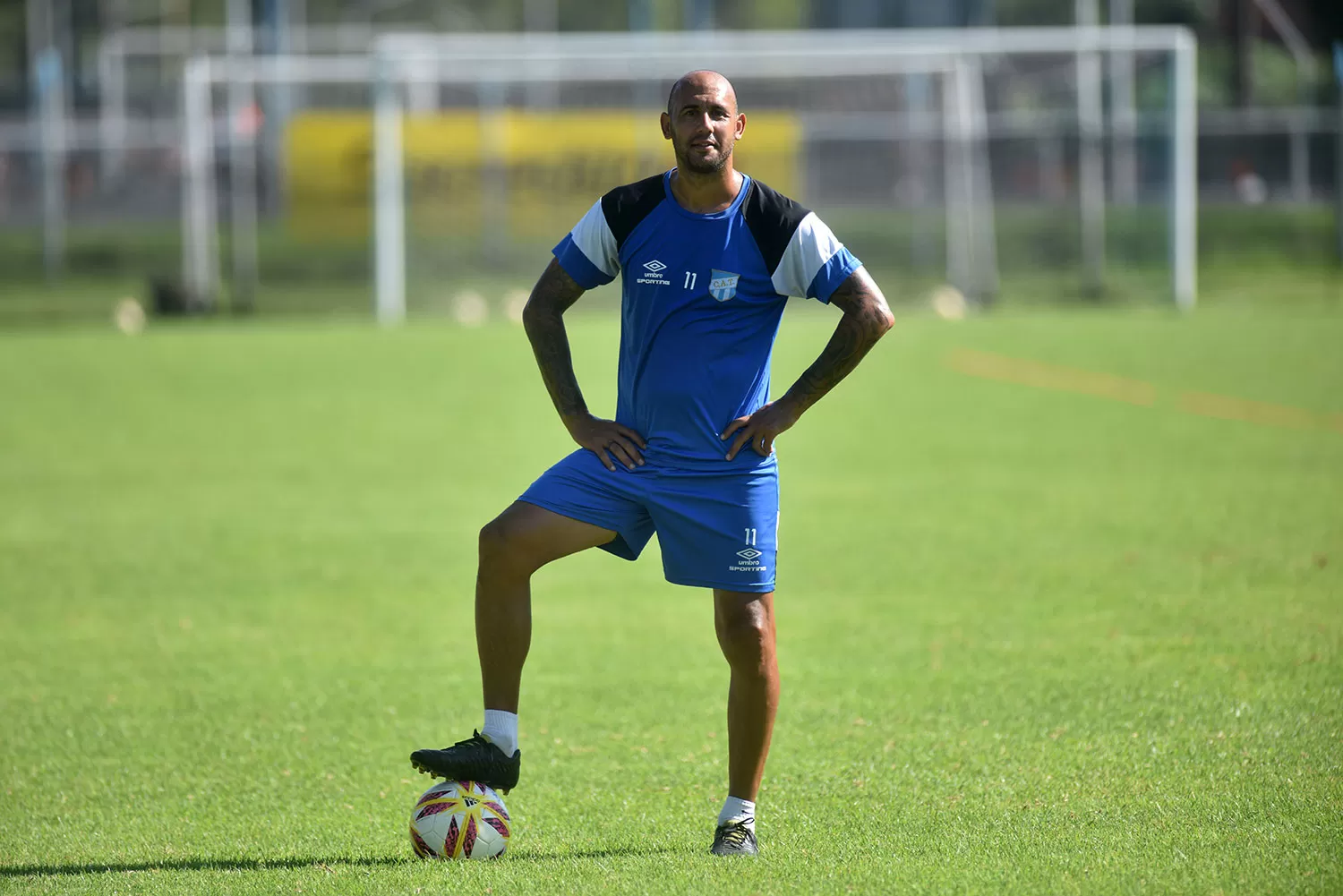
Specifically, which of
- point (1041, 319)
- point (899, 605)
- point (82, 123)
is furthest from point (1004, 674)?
point (82, 123)

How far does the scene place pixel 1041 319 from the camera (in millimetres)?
22938

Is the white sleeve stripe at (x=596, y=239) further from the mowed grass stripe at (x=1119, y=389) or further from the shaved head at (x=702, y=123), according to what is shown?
the mowed grass stripe at (x=1119, y=389)

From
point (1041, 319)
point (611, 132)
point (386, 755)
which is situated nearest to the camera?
point (386, 755)

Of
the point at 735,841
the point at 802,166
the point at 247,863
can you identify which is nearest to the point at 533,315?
the point at 735,841

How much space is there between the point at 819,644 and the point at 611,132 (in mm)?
19326

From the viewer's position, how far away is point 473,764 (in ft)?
15.8

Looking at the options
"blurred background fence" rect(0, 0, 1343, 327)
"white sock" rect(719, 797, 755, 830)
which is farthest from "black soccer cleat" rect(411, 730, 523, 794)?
"blurred background fence" rect(0, 0, 1343, 327)

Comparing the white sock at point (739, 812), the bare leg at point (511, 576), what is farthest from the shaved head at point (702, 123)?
the white sock at point (739, 812)

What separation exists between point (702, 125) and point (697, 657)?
3.45 metres

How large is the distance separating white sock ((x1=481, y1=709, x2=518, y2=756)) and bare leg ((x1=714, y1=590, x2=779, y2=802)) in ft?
2.17

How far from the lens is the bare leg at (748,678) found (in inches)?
190

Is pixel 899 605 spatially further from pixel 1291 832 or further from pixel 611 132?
pixel 611 132

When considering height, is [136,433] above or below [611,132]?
below

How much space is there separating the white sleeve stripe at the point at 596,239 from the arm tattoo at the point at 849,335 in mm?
693
